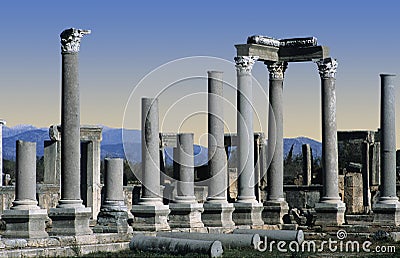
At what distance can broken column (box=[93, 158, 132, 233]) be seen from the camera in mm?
32312

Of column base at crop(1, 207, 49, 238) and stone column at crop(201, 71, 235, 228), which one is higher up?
stone column at crop(201, 71, 235, 228)

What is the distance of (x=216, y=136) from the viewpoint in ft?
120

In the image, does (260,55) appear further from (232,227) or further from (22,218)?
(22,218)

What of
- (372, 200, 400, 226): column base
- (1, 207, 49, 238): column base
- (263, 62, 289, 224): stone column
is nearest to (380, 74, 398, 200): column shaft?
(372, 200, 400, 226): column base

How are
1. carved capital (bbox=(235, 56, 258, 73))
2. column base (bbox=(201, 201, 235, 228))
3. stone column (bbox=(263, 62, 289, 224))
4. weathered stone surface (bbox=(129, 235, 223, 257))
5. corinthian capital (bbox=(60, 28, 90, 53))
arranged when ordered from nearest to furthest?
1. weathered stone surface (bbox=(129, 235, 223, 257))
2. corinthian capital (bbox=(60, 28, 90, 53))
3. column base (bbox=(201, 201, 235, 228))
4. carved capital (bbox=(235, 56, 258, 73))
5. stone column (bbox=(263, 62, 289, 224))

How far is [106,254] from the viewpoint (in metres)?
26.2

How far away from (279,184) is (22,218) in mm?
13864

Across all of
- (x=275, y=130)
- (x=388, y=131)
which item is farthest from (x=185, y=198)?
(x=388, y=131)

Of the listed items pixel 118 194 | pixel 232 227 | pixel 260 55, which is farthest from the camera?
pixel 260 55

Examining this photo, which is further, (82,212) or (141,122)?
(141,122)

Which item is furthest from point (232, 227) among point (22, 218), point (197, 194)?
point (197, 194)

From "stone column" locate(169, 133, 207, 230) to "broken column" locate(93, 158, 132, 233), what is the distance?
2287mm

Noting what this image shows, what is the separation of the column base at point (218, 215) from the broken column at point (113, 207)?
3.93 m

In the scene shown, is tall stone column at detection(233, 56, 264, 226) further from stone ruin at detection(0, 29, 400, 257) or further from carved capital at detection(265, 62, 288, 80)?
carved capital at detection(265, 62, 288, 80)
